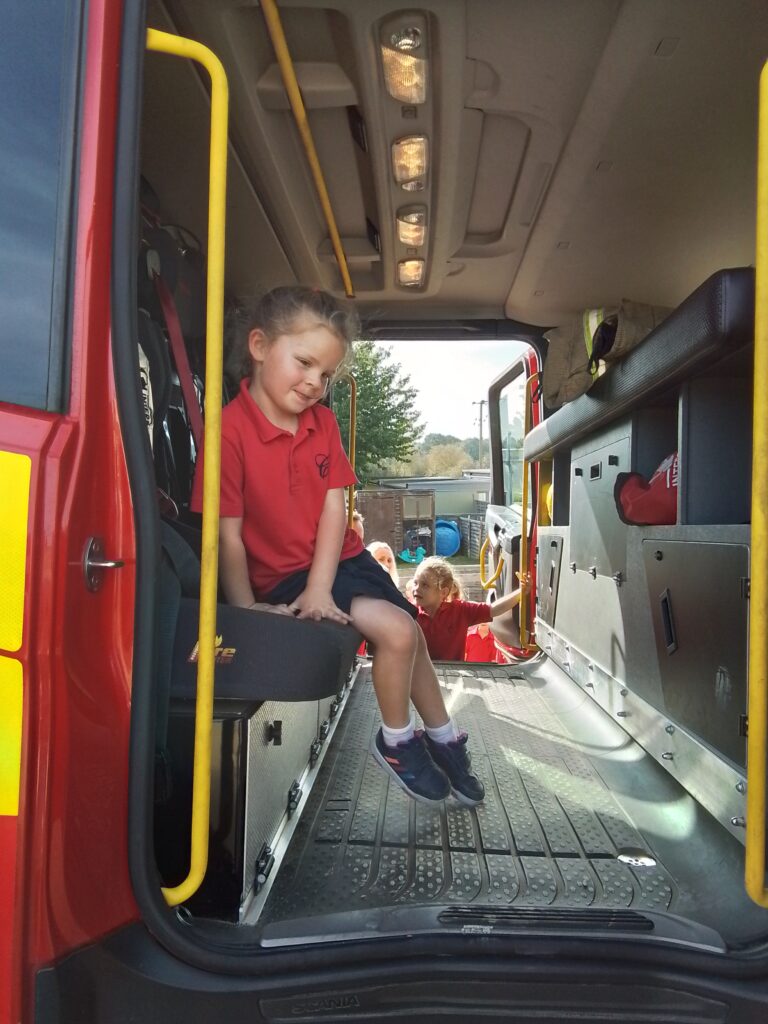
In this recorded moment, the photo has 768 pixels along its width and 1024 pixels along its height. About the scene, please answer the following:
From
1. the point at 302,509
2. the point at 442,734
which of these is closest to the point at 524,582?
the point at 442,734

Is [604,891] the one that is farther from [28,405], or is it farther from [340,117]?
[340,117]

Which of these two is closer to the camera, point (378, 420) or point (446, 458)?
point (378, 420)

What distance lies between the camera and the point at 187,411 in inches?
69.3

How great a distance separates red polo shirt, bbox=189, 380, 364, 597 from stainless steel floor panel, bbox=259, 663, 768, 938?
681 mm

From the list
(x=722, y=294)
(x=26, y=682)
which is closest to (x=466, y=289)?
(x=722, y=294)

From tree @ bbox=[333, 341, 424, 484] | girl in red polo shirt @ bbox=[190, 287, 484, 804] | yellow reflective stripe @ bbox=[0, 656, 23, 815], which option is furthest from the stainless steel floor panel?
tree @ bbox=[333, 341, 424, 484]

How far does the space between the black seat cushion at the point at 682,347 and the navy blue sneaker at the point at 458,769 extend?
1.19 m

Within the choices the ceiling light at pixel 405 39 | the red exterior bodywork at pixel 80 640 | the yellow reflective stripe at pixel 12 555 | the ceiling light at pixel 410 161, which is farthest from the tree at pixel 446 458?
the yellow reflective stripe at pixel 12 555

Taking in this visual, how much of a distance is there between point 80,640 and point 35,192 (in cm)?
62

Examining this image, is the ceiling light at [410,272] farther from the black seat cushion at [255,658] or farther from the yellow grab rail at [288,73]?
the black seat cushion at [255,658]

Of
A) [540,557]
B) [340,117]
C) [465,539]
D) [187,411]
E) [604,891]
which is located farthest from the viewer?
[465,539]

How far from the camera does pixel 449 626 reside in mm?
3834

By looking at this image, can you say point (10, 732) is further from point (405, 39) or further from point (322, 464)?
point (405, 39)

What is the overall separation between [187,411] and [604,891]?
1482 millimetres
